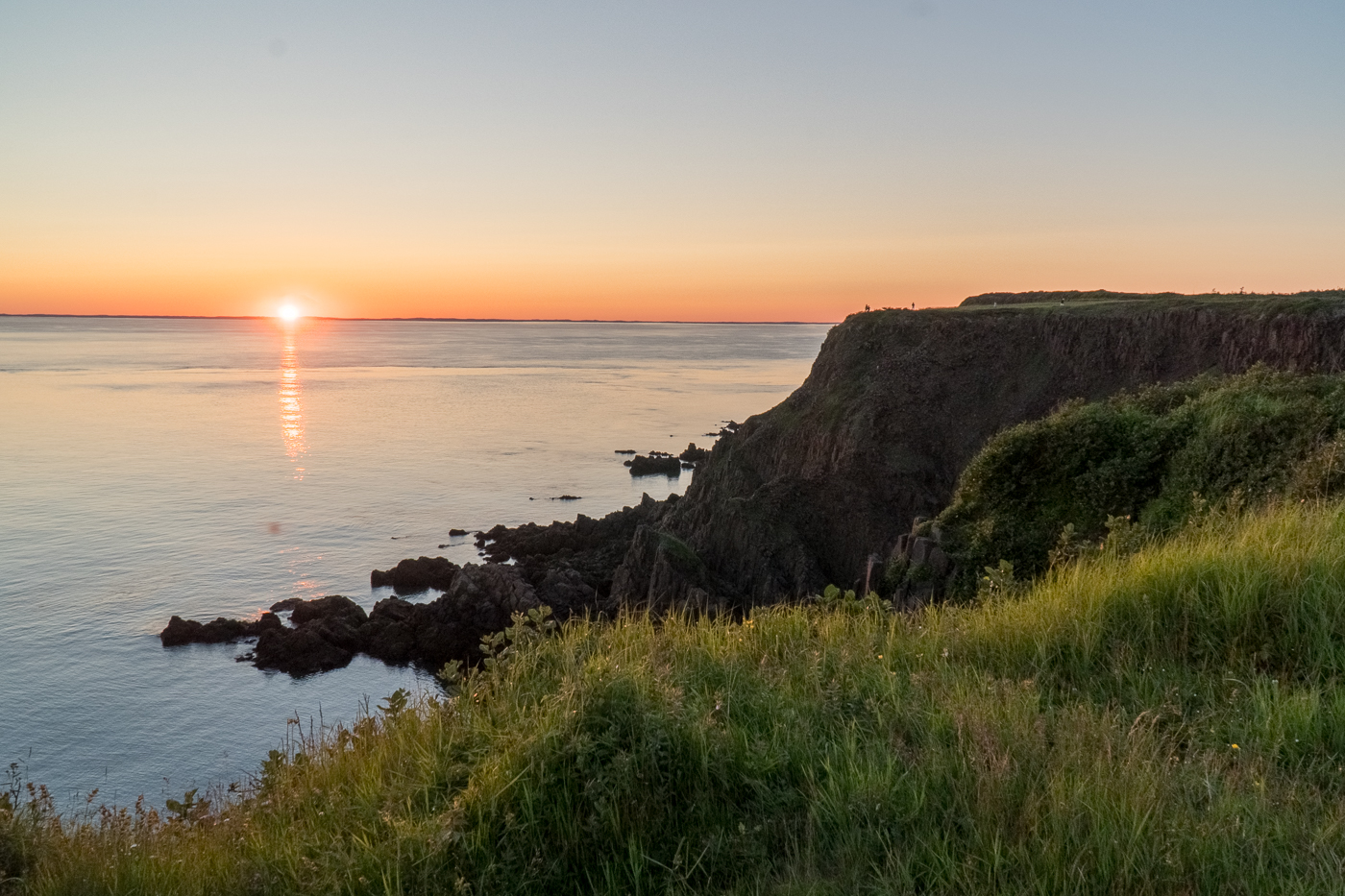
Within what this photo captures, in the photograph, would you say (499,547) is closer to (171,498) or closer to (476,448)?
(171,498)

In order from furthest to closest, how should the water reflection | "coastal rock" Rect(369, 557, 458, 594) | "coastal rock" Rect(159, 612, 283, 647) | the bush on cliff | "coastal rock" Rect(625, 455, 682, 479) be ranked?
the water reflection → "coastal rock" Rect(625, 455, 682, 479) → "coastal rock" Rect(369, 557, 458, 594) → "coastal rock" Rect(159, 612, 283, 647) → the bush on cliff

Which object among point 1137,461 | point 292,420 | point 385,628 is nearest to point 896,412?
point 1137,461

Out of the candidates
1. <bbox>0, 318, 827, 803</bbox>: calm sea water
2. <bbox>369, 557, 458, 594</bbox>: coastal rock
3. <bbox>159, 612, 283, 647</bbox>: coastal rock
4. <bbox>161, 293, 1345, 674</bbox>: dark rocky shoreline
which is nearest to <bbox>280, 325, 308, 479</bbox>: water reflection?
<bbox>0, 318, 827, 803</bbox>: calm sea water

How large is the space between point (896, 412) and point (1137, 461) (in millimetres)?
23536

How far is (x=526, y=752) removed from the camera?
4867 mm

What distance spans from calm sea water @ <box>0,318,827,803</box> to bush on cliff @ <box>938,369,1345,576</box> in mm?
17684

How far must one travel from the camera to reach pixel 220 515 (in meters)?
49.5

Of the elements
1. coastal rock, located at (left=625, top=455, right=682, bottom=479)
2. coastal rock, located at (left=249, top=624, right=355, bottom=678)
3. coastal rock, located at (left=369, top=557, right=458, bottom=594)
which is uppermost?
coastal rock, located at (left=625, top=455, right=682, bottom=479)

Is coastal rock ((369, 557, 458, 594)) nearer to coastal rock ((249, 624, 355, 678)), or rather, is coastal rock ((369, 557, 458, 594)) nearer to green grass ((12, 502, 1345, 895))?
coastal rock ((249, 624, 355, 678))

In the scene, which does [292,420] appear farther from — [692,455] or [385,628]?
[385,628]

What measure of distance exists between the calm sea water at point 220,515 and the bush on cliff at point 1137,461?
58.0ft

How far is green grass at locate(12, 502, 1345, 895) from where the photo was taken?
4.27 m

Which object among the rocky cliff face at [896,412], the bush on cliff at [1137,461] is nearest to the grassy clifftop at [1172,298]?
the rocky cliff face at [896,412]

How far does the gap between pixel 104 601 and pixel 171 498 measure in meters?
18.8
